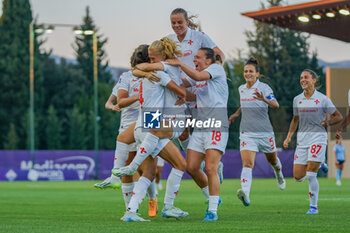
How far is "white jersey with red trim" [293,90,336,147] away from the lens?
14.4 metres

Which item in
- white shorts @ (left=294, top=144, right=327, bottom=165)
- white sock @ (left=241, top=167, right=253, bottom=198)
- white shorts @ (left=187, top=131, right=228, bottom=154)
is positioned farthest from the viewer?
white sock @ (left=241, top=167, right=253, bottom=198)

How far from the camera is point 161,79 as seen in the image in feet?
36.6

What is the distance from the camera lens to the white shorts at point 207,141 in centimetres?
1162

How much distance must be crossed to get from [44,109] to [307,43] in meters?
34.5

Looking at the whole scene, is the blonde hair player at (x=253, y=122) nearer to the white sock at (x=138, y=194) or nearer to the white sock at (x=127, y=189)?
the white sock at (x=127, y=189)

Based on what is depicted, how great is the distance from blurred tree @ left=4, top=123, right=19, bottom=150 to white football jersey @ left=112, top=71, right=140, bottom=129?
6428 centimetres

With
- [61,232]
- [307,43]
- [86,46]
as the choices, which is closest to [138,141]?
[61,232]

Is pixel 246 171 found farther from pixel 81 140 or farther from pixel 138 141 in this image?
pixel 81 140

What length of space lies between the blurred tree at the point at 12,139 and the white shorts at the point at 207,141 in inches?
2592

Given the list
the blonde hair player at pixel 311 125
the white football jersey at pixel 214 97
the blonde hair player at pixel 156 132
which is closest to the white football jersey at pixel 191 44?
the white football jersey at pixel 214 97

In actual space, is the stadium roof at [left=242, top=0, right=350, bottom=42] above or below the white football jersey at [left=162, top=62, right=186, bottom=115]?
above

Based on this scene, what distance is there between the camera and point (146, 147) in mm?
11203

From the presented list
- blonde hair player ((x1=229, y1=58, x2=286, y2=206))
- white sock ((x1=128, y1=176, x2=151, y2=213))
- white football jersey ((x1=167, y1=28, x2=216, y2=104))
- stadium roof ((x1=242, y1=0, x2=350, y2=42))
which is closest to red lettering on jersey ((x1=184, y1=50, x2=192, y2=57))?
white football jersey ((x1=167, y1=28, x2=216, y2=104))

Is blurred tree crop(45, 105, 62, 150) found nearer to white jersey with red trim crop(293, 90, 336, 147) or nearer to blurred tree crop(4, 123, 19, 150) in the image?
blurred tree crop(4, 123, 19, 150)
